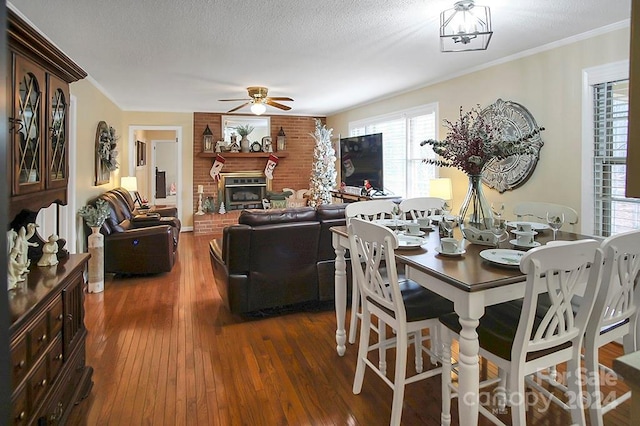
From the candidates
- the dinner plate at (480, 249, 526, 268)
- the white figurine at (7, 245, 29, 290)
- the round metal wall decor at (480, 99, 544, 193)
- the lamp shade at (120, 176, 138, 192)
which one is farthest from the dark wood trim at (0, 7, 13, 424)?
the lamp shade at (120, 176, 138, 192)

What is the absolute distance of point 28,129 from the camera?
1677mm

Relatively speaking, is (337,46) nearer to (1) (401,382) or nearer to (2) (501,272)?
(2) (501,272)

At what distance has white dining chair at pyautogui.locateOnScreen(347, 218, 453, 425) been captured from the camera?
1841 mm

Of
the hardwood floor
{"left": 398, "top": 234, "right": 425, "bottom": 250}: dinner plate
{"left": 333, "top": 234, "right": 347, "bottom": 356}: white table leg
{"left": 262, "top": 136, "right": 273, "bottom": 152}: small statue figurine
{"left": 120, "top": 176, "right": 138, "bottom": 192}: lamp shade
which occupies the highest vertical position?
{"left": 262, "top": 136, "right": 273, "bottom": 152}: small statue figurine

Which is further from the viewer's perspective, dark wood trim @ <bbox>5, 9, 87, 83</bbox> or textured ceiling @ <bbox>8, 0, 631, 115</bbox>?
textured ceiling @ <bbox>8, 0, 631, 115</bbox>

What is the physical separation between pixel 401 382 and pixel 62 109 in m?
2.32

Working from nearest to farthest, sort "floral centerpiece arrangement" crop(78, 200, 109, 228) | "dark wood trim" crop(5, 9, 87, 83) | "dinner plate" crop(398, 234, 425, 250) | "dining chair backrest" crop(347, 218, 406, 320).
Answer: "dark wood trim" crop(5, 9, 87, 83), "dining chair backrest" crop(347, 218, 406, 320), "dinner plate" crop(398, 234, 425, 250), "floral centerpiece arrangement" crop(78, 200, 109, 228)

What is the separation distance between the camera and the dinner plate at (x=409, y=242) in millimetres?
2107

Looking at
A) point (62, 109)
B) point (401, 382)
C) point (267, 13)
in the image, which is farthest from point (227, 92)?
point (401, 382)

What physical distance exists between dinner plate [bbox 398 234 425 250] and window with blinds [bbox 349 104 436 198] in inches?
122

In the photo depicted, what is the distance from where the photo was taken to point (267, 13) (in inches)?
108

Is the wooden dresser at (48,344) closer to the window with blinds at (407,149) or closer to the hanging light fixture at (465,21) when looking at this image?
the hanging light fixture at (465,21)

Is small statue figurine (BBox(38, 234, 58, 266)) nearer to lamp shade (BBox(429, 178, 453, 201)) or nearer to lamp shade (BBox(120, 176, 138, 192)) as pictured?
lamp shade (BBox(429, 178, 453, 201))

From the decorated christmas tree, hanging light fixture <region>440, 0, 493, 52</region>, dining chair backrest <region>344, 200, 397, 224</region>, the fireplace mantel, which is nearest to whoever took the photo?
hanging light fixture <region>440, 0, 493, 52</region>
